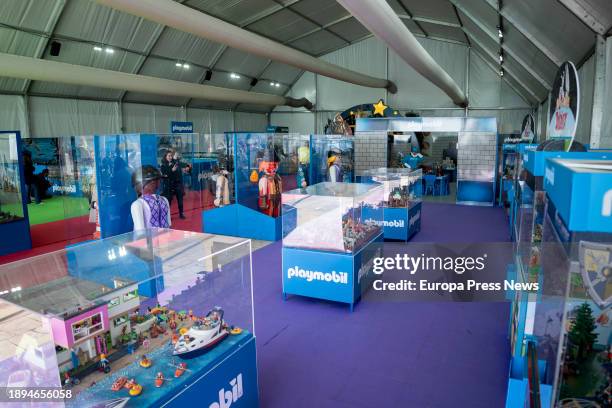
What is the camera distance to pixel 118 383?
7.59 feet

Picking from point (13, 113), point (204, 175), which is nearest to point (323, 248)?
point (204, 175)

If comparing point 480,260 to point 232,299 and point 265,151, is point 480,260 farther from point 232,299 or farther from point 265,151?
point 232,299

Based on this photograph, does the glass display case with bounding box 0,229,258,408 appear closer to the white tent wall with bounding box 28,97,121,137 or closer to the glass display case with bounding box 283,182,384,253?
the glass display case with bounding box 283,182,384,253

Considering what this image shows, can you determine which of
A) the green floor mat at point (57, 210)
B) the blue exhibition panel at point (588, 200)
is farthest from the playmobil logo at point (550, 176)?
the green floor mat at point (57, 210)

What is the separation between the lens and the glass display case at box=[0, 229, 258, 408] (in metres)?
2.03

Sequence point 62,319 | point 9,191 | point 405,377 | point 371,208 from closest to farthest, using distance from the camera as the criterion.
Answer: point 62,319 → point 405,377 → point 371,208 → point 9,191

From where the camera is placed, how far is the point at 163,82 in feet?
43.0

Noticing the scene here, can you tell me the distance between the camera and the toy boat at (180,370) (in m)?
2.46

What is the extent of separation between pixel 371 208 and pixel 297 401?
337 cm

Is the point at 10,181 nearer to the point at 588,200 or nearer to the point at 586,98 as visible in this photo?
the point at 588,200

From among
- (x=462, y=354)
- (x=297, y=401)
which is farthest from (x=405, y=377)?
(x=297, y=401)

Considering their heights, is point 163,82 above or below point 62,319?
above

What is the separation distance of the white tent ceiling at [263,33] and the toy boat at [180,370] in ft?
16.1

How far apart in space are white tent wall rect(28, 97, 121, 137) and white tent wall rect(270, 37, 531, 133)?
10785 millimetres
